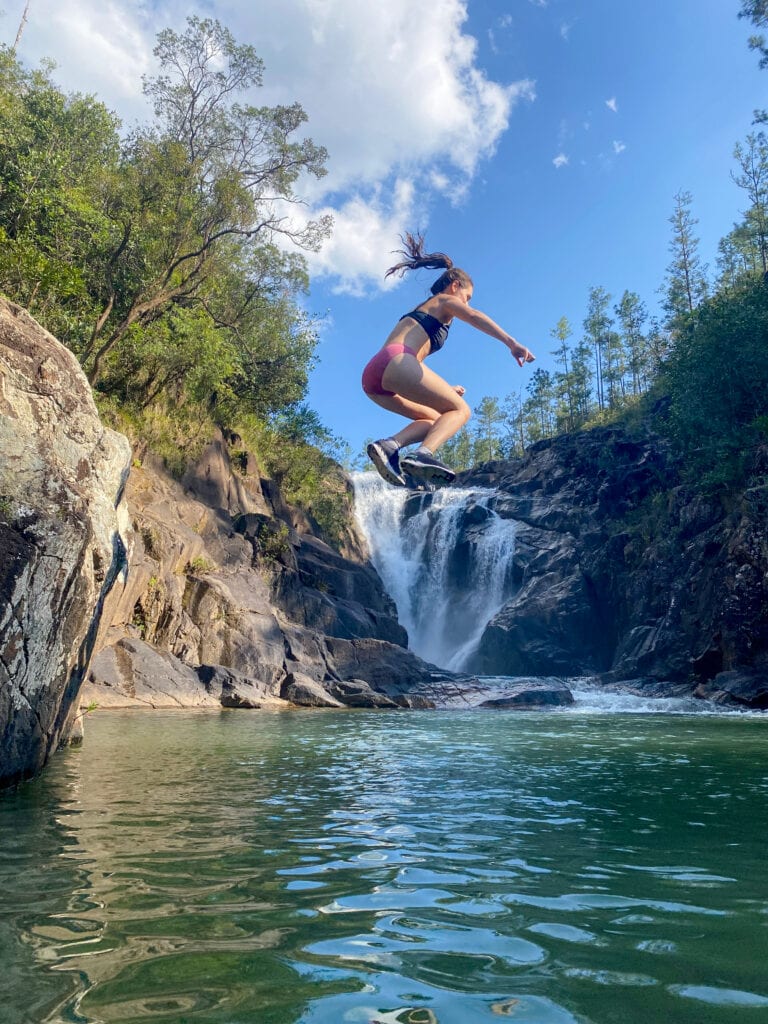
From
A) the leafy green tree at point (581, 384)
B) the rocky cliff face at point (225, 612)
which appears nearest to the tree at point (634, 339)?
the leafy green tree at point (581, 384)

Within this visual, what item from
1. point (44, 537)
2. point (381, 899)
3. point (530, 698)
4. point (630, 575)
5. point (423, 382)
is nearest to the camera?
point (381, 899)

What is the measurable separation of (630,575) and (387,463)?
35.9m

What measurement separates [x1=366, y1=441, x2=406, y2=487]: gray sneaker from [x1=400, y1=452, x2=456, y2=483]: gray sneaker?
73mm

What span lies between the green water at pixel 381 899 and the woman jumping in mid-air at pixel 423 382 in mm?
2575

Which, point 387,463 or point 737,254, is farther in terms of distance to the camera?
point 737,254

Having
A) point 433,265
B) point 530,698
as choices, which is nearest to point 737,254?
point 530,698

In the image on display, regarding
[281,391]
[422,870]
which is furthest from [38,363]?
[281,391]

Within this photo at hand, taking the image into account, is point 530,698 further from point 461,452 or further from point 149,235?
point 461,452

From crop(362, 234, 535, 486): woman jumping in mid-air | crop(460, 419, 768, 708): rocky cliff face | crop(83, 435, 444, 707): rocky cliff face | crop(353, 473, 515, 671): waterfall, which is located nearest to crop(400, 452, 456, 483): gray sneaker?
crop(362, 234, 535, 486): woman jumping in mid-air

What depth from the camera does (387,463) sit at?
17.0 ft

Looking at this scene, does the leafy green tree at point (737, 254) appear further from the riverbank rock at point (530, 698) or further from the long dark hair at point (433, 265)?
the long dark hair at point (433, 265)

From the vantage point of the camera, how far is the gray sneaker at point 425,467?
502 cm

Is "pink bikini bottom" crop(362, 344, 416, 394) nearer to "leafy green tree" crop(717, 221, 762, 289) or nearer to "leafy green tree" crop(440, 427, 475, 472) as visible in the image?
"leafy green tree" crop(717, 221, 762, 289)

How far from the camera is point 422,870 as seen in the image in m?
3.54
